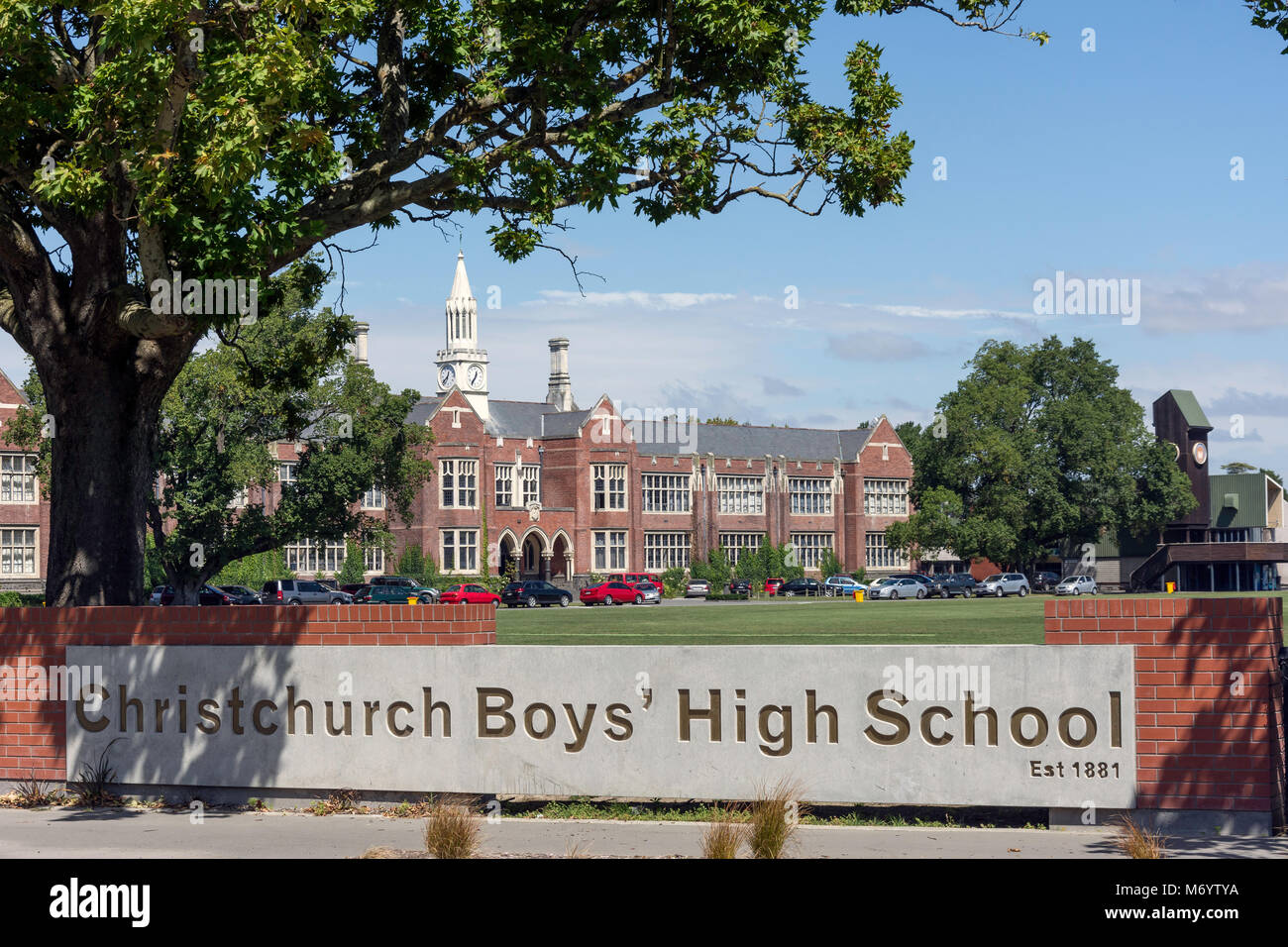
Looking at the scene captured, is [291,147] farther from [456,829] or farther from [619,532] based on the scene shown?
[619,532]

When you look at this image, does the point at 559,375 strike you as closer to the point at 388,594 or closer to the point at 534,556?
the point at 534,556

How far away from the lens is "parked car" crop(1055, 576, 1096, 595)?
262 ft

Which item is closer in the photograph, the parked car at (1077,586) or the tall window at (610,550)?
the parked car at (1077,586)

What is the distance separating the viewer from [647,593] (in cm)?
7125

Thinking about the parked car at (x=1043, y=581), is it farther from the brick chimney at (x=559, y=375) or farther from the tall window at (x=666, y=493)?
the brick chimney at (x=559, y=375)

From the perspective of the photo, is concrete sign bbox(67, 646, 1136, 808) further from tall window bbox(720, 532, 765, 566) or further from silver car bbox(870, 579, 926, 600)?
tall window bbox(720, 532, 765, 566)

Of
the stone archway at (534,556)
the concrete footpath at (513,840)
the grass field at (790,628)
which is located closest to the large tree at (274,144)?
the concrete footpath at (513,840)

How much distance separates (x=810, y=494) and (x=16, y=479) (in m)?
53.2

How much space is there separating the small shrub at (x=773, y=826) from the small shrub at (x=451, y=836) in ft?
5.98

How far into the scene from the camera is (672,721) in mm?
10609

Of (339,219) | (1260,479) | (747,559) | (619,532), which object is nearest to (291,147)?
(339,219)

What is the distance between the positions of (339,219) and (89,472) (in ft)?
11.5

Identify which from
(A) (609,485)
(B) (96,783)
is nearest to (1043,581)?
(A) (609,485)

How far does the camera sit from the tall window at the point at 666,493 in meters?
87.9
